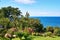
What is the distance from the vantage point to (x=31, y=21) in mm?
17281

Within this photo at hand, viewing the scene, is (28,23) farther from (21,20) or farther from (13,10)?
(13,10)

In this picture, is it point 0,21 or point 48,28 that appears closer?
point 0,21

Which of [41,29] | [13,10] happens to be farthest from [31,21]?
[13,10]

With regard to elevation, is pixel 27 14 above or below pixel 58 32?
above

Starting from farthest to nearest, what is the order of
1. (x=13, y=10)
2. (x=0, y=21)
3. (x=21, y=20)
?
(x=13, y=10)
(x=21, y=20)
(x=0, y=21)

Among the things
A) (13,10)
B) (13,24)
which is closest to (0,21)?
(13,24)

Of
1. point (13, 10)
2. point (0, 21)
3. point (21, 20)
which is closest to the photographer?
point (0, 21)

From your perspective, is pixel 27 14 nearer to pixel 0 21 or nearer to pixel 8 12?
pixel 0 21

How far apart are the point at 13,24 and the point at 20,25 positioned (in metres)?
0.72

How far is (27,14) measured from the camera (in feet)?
60.0

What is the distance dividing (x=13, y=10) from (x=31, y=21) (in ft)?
23.8

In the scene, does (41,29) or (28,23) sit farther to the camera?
(41,29)

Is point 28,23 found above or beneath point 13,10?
beneath

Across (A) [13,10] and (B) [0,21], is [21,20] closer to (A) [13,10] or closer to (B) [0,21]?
(B) [0,21]
